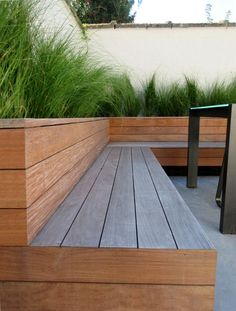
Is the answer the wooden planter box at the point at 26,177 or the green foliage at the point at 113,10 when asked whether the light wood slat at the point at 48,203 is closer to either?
the wooden planter box at the point at 26,177

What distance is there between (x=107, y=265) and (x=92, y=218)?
10.1 inches

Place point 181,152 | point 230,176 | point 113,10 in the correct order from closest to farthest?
point 230,176 → point 181,152 → point 113,10

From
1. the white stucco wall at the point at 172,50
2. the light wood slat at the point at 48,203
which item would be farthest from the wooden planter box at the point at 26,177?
the white stucco wall at the point at 172,50

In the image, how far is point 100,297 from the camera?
0.82 metres

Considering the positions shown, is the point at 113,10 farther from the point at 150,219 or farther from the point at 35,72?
the point at 150,219

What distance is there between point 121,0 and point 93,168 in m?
7.30

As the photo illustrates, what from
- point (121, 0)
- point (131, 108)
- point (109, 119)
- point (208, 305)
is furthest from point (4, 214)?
point (121, 0)

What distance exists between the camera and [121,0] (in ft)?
26.4

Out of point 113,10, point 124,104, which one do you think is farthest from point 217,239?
point 113,10

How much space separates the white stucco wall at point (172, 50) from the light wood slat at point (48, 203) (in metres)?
3.77

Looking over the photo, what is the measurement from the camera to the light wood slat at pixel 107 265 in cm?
81

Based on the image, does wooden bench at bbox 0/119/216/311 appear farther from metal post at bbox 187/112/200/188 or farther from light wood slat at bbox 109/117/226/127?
light wood slat at bbox 109/117/226/127

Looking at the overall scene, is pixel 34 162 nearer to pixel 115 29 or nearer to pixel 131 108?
pixel 131 108

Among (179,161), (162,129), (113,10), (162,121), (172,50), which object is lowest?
(179,161)
